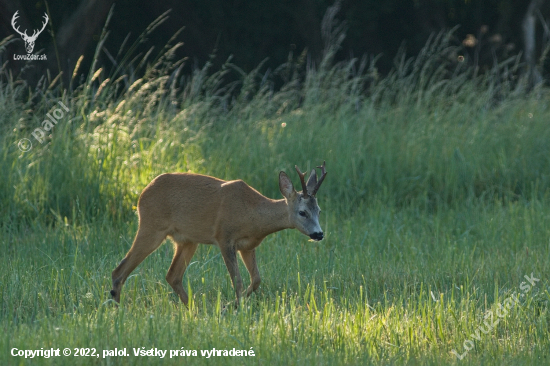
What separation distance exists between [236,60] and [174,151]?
780 centimetres

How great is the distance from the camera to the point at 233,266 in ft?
18.6

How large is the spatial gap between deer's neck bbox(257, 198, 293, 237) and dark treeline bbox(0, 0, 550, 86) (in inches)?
374

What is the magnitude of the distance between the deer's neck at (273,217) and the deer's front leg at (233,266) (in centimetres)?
27

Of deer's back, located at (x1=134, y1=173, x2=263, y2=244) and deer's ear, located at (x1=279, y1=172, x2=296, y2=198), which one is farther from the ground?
deer's ear, located at (x1=279, y1=172, x2=296, y2=198)

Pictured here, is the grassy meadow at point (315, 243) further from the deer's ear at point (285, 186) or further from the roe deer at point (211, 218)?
the deer's ear at point (285, 186)

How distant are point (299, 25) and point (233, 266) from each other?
11424mm

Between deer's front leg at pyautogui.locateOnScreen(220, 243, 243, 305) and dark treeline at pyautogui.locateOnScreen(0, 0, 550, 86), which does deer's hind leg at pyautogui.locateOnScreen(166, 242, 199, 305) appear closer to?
deer's front leg at pyautogui.locateOnScreen(220, 243, 243, 305)

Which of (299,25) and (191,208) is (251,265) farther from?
(299,25)

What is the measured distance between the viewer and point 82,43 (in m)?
12.4

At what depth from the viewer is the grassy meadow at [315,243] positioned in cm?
458

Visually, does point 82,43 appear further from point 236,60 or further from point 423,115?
point 423,115

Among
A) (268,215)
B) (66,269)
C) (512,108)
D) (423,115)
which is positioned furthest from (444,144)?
(66,269)

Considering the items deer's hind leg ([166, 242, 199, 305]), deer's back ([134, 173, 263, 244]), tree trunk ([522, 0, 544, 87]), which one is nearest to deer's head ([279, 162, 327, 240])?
deer's back ([134, 173, 263, 244])

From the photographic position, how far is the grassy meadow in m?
4.58
